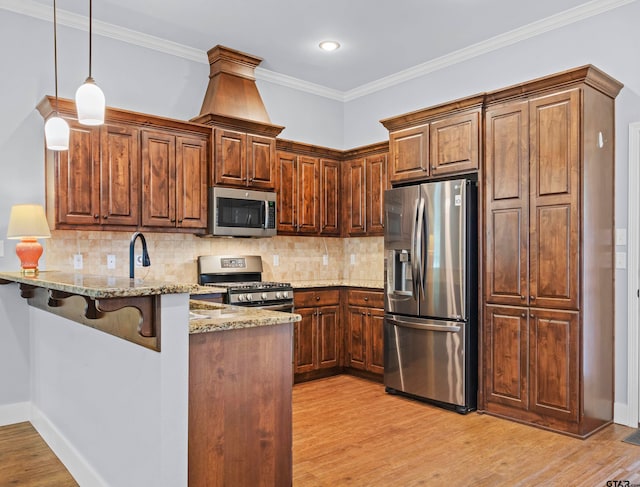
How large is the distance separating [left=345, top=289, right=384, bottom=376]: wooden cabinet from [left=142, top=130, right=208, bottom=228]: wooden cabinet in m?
1.71

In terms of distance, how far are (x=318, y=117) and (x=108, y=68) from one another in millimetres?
2365

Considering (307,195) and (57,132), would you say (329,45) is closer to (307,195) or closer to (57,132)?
(307,195)

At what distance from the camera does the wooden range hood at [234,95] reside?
14.9ft

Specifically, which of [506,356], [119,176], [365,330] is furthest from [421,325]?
[119,176]

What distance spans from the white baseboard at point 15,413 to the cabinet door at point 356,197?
3.35 metres

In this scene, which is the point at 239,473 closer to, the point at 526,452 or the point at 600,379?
the point at 526,452

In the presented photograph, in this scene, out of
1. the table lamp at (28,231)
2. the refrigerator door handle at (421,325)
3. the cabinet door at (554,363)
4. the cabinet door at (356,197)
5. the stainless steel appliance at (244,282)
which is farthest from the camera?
the cabinet door at (356,197)

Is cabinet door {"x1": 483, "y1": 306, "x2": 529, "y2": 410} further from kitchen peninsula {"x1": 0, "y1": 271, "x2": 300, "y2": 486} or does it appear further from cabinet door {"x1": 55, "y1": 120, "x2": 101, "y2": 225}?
cabinet door {"x1": 55, "y1": 120, "x2": 101, "y2": 225}

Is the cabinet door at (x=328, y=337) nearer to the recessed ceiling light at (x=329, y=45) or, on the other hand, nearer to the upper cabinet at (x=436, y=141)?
the upper cabinet at (x=436, y=141)

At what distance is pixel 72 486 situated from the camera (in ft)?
8.82

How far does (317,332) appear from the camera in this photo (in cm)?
496

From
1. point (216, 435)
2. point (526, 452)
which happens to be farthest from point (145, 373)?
point (526, 452)

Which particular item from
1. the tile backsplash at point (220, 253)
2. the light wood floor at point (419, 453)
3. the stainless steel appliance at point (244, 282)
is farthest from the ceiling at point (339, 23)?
the light wood floor at point (419, 453)

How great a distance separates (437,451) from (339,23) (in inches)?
132
